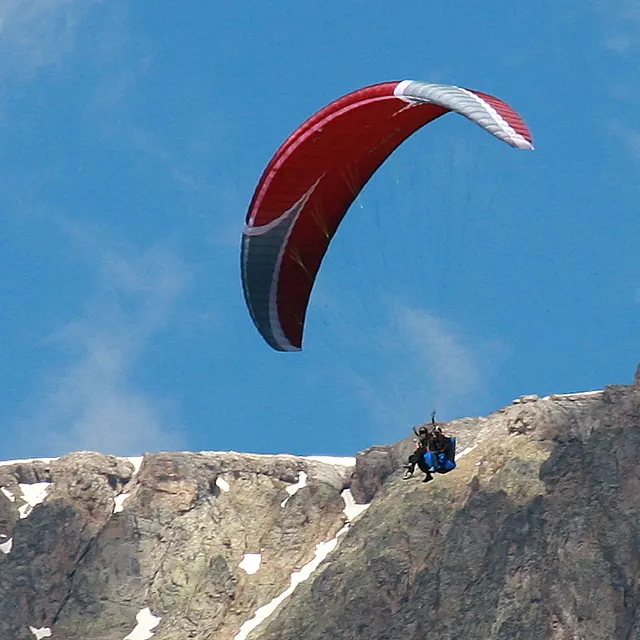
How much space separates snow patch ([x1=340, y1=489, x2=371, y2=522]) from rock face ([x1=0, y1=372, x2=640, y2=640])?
298mm

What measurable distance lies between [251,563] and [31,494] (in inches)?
848

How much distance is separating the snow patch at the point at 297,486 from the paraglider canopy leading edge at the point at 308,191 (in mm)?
88834

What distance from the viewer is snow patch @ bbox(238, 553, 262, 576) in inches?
5320

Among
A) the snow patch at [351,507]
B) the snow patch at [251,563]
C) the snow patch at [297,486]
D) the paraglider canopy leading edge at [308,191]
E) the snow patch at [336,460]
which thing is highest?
the snow patch at [336,460]

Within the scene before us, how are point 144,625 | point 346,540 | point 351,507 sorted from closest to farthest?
1. point 144,625
2. point 346,540
3. point 351,507

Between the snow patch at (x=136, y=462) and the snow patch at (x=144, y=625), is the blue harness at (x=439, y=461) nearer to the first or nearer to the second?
the snow patch at (x=144, y=625)

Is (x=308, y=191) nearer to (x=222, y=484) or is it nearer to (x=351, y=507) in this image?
(x=351, y=507)

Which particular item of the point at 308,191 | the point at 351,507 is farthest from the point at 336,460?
the point at 308,191

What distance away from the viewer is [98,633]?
427 ft

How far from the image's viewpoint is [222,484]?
14438 cm

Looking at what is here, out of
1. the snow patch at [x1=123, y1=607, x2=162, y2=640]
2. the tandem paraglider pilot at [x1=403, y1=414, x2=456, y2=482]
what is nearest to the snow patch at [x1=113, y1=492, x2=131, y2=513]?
the snow patch at [x1=123, y1=607, x2=162, y2=640]

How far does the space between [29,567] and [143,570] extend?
9342 millimetres

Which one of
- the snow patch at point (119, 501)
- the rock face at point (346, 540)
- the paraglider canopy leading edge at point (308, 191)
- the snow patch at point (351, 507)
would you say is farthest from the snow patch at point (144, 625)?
the paraglider canopy leading edge at point (308, 191)

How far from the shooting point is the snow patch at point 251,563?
13512 cm
